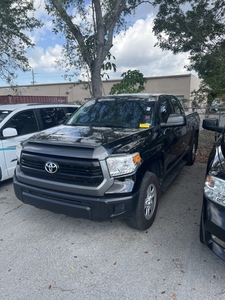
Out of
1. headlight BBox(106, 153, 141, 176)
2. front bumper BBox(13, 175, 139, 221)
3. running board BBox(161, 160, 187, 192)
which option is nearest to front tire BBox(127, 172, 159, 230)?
front bumper BBox(13, 175, 139, 221)

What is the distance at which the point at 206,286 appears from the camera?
2.27 metres

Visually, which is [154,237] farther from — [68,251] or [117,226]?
[68,251]

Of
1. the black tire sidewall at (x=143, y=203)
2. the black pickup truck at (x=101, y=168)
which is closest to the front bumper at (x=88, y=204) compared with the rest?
the black pickup truck at (x=101, y=168)

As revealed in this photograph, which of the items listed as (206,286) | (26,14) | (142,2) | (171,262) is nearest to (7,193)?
(171,262)

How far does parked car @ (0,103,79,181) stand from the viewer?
4.61 m

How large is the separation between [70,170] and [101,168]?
16.0 inches

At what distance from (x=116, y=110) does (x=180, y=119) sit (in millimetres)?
1094

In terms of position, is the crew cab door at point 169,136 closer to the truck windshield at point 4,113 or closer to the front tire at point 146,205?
the front tire at point 146,205

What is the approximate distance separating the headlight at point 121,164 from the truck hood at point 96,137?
0.11 m

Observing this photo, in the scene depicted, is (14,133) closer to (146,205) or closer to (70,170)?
(70,170)

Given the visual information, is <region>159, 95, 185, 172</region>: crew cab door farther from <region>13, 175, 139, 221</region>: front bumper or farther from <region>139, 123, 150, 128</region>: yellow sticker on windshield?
<region>13, 175, 139, 221</region>: front bumper

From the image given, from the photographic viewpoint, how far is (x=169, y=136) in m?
3.97

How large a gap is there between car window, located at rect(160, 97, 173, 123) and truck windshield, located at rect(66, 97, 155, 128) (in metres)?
0.26

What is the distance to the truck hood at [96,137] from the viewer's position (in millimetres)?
2793
